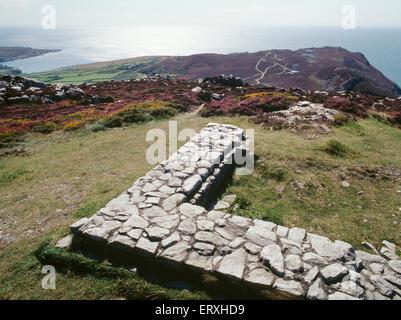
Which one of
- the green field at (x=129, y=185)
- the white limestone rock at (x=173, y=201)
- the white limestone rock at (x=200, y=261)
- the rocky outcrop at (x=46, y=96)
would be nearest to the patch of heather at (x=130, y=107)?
the rocky outcrop at (x=46, y=96)

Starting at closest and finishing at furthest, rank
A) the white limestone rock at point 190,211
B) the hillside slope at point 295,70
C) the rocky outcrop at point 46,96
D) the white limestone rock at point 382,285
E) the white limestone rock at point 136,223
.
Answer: the white limestone rock at point 382,285 → the white limestone rock at point 136,223 → the white limestone rock at point 190,211 → the rocky outcrop at point 46,96 → the hillside slope at point 295,70

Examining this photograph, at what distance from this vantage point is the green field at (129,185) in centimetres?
518

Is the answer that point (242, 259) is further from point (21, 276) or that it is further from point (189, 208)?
point (21, 276)

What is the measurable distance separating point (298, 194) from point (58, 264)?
825 centimetres

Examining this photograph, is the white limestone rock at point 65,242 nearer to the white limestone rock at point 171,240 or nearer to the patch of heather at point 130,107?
the white limestone rock at point 171,240

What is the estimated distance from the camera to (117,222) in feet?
19.8

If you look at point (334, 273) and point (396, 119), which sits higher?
A: point (396, 119)

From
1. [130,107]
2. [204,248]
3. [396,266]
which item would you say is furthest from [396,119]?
[130,107]

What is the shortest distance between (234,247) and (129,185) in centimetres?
567

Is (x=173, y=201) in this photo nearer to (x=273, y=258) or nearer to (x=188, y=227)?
(x=188, y=227)

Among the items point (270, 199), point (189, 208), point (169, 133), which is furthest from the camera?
point (169, 133)

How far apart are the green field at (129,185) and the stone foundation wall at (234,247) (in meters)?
0.74

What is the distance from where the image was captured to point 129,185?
9.39 metres
